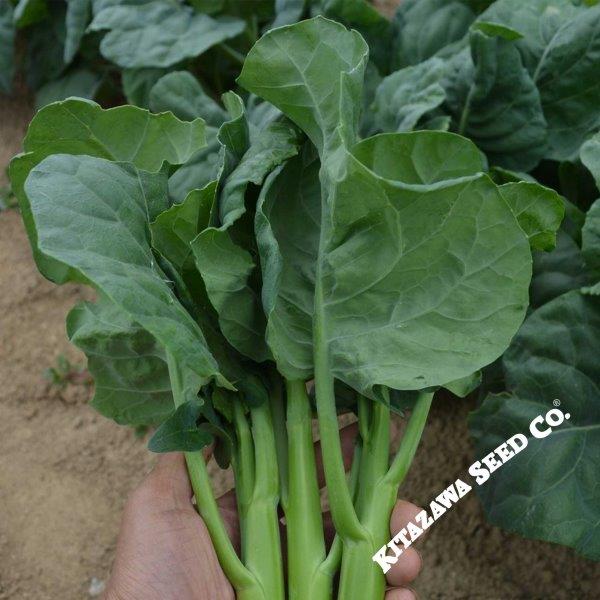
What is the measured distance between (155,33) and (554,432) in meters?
1.22

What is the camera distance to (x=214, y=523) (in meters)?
1.15

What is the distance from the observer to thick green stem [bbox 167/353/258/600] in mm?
1126

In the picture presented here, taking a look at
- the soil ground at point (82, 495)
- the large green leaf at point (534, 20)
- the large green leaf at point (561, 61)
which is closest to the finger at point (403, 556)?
the soil ground at point (82, 495)

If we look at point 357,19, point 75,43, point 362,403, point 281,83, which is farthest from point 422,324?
point 75,43

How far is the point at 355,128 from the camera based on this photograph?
110 cm

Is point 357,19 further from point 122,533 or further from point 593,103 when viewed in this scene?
point 122,533

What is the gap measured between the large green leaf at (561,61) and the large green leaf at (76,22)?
0.94 m

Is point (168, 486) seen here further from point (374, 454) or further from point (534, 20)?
point (534, 20)

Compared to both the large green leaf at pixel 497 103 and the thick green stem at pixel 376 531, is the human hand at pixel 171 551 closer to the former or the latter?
the thick green stem at pixel 376 531

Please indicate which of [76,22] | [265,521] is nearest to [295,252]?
[265,521]

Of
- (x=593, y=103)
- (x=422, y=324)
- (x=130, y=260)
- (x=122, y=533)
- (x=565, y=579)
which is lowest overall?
(x=565, y=579)

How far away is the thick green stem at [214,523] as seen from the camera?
1126 millimetres

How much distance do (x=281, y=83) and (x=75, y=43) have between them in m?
1.08

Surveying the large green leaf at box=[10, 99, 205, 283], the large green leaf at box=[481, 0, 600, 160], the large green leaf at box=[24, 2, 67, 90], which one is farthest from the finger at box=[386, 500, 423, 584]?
the large green leaf at box=[24, 2, 67, 90]
